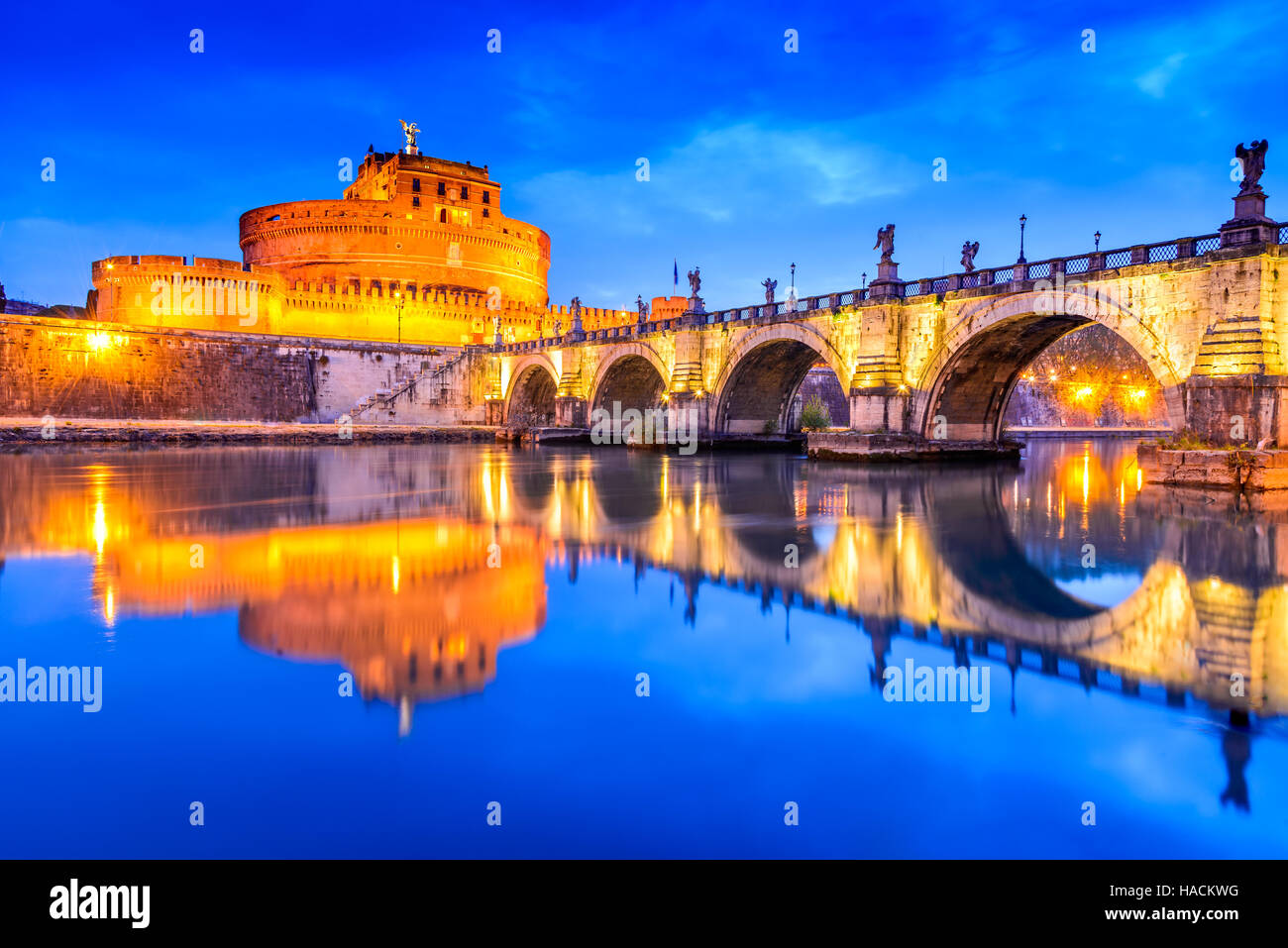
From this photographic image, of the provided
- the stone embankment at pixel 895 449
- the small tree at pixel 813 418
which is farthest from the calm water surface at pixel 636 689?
the small tree at pixel 813 418

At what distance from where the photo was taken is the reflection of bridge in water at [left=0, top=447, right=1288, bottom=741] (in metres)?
5.31

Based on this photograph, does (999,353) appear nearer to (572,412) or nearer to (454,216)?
(572,412)

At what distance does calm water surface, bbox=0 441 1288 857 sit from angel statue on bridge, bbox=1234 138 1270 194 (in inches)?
334

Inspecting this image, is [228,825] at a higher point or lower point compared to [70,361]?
lower

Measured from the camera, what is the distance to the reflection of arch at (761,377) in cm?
2867

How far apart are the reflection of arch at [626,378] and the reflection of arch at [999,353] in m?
13.9

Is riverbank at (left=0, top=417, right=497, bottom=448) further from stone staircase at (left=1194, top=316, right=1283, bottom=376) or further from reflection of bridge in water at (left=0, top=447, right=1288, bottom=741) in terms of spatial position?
Result: stone staircase at (left=1194, top=316, right=1283, bottom=376)

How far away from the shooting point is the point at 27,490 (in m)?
14.9

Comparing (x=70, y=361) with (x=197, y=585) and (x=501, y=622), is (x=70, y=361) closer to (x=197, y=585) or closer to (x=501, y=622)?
(x=197, y=585)
